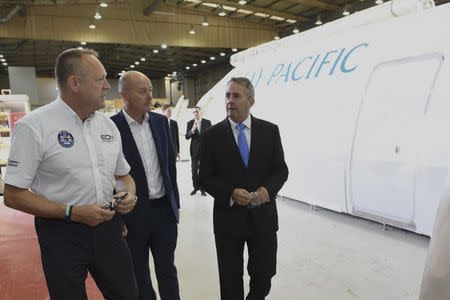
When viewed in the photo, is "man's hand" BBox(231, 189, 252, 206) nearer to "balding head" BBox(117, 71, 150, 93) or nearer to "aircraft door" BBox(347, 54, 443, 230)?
"balding head" BBox(117, 71, 150, 93)

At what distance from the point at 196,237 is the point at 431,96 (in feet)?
10.1

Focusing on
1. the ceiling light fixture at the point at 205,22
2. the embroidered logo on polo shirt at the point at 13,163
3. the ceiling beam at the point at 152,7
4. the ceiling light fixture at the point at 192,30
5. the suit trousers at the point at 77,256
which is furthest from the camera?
the ceiling light fixture at the point at 192,30

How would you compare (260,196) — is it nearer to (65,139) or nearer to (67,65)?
(65,139)

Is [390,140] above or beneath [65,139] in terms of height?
beneath

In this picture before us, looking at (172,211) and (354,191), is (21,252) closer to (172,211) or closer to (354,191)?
(172,211)

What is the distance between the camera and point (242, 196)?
2363 millimetres

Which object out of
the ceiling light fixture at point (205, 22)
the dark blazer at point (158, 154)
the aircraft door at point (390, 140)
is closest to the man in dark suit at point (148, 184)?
the dark blazer at point (158, 154)

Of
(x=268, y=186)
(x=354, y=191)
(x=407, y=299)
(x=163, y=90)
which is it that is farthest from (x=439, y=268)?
(x=163, y=90)

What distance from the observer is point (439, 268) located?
87 cm

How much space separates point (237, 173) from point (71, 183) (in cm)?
108

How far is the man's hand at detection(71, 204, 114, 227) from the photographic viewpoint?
5.54ft

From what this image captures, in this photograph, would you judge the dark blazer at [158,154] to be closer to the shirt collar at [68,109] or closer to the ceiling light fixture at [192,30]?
the shirt collar at [68,109]

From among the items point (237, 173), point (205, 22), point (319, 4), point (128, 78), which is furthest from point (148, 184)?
point (205, 22)

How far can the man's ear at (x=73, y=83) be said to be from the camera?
1.76 m
